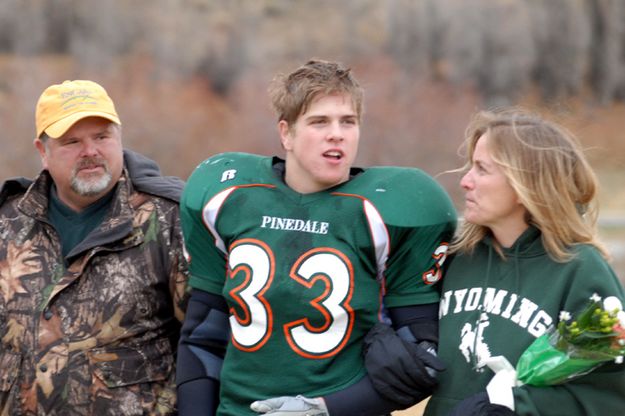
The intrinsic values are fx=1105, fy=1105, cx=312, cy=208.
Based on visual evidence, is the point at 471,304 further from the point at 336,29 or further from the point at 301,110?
the point at 336,29

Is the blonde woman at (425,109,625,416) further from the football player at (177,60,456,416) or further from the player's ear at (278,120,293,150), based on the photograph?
the player's ear at (278,120,293,150)

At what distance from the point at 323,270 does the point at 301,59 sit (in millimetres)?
24298

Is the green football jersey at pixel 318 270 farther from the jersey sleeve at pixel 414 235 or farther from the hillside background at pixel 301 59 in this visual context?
the hillside background at pixel 301 59

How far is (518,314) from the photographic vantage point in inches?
124

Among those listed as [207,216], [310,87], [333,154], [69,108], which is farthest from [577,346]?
[69,108]

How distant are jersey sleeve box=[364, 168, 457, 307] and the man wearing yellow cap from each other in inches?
30.2

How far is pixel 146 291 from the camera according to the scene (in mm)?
3658

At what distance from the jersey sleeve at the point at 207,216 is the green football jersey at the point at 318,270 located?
0.06 feet

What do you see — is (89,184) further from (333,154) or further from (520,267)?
(520,267)

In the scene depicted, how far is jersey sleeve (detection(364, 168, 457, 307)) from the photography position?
3.31 metres

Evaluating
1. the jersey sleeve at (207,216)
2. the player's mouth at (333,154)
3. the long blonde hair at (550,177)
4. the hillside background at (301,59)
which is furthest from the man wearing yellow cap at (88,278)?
the hillside background at (301,59)

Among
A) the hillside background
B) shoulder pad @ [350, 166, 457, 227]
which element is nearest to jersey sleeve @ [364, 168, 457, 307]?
shoulder pad @ [350, 166, 457, 227]

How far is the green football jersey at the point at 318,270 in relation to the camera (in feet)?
10.8

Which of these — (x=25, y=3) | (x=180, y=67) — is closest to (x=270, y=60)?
(x=180, y=67)
